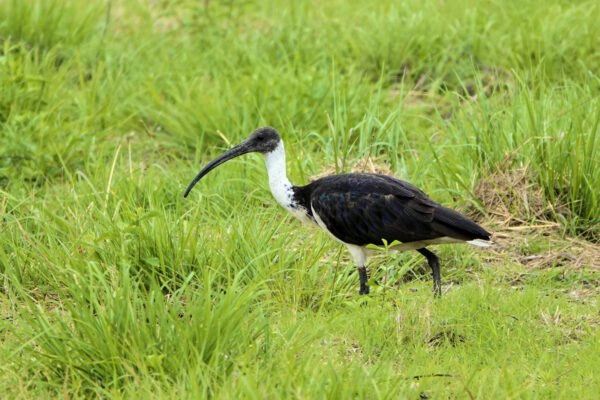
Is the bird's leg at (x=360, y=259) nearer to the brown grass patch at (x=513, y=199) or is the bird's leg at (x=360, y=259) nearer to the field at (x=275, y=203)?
the field at (x=275, y=203)

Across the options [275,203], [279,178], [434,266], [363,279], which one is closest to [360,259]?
[363,279]

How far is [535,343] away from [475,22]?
500cm

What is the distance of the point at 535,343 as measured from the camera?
180 inches

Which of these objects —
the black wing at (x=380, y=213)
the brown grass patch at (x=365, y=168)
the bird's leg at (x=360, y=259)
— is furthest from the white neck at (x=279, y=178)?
the brown grass patch at (x=365, y=168)

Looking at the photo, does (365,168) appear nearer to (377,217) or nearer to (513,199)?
(513,199)

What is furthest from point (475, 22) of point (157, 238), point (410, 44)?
point (157, 238)

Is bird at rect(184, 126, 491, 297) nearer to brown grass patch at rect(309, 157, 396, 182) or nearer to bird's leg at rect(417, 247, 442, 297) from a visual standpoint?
bird's leg at rect(417, 247, 442, 297)

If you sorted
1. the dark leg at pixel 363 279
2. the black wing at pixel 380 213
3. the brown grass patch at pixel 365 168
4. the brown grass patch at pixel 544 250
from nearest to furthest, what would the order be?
the black wing at pixel 380 213
the dark leg at pixel 363 279
the brown grass patch at pixel 544 250
the brown grass patch at pixel 365 168

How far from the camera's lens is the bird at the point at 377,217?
201 inches

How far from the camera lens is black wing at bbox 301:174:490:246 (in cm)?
508

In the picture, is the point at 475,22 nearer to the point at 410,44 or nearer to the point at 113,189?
the point at 410,44

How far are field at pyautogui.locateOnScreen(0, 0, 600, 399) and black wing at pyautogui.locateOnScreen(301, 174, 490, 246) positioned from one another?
267 millimetres

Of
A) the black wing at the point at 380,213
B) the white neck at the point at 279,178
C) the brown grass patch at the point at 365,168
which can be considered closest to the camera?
the black wing at the point at 380,213

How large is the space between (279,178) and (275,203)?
0.62m
